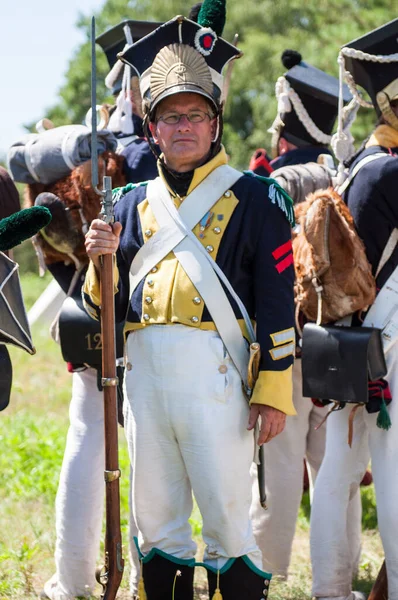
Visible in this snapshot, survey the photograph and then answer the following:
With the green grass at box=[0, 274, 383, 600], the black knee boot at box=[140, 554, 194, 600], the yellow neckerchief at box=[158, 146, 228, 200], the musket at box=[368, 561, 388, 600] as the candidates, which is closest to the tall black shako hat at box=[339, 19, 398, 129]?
the yellow neckerchief at box=[158, 146, 228, 200]

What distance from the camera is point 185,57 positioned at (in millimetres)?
3467

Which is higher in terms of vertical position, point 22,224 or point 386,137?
point 386,137

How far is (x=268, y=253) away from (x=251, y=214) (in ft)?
0.50

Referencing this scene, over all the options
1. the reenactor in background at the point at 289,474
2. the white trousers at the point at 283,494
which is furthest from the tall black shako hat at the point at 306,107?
the white trousers at the point at 283,494

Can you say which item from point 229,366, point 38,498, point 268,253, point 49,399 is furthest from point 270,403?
point 49,399

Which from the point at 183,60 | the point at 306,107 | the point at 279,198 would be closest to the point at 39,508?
the point at 306,107

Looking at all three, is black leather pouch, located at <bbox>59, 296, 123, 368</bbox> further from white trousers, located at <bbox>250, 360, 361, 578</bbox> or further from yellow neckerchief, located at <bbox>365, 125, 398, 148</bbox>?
→ yellow neckerchief, located at <bbox>365, 125, 398, 148</bbox>

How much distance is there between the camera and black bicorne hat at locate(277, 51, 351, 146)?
529cm

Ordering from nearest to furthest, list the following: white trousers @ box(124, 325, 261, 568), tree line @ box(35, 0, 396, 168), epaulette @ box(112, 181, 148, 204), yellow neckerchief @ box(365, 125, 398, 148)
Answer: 1. white trousers @ box(124, 325, 261, 568)
2. epaulette @ box(112, 181, 148, 204)
3. yellow neckerchief @ box(365, 125, 398, 148)
4. tree line @ box(35, 0, 396, 168)

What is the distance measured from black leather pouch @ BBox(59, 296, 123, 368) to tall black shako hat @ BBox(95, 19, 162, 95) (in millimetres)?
1394

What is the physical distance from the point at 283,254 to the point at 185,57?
0.78 m

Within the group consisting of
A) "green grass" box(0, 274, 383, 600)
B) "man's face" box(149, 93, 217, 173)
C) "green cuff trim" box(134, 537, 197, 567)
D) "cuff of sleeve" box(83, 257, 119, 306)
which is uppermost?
"man's face" box(149, 93, 217, 173)

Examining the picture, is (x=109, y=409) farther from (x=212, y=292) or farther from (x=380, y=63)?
(x=380, y=63)

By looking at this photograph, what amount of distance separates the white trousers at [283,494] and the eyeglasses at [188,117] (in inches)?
60.9
